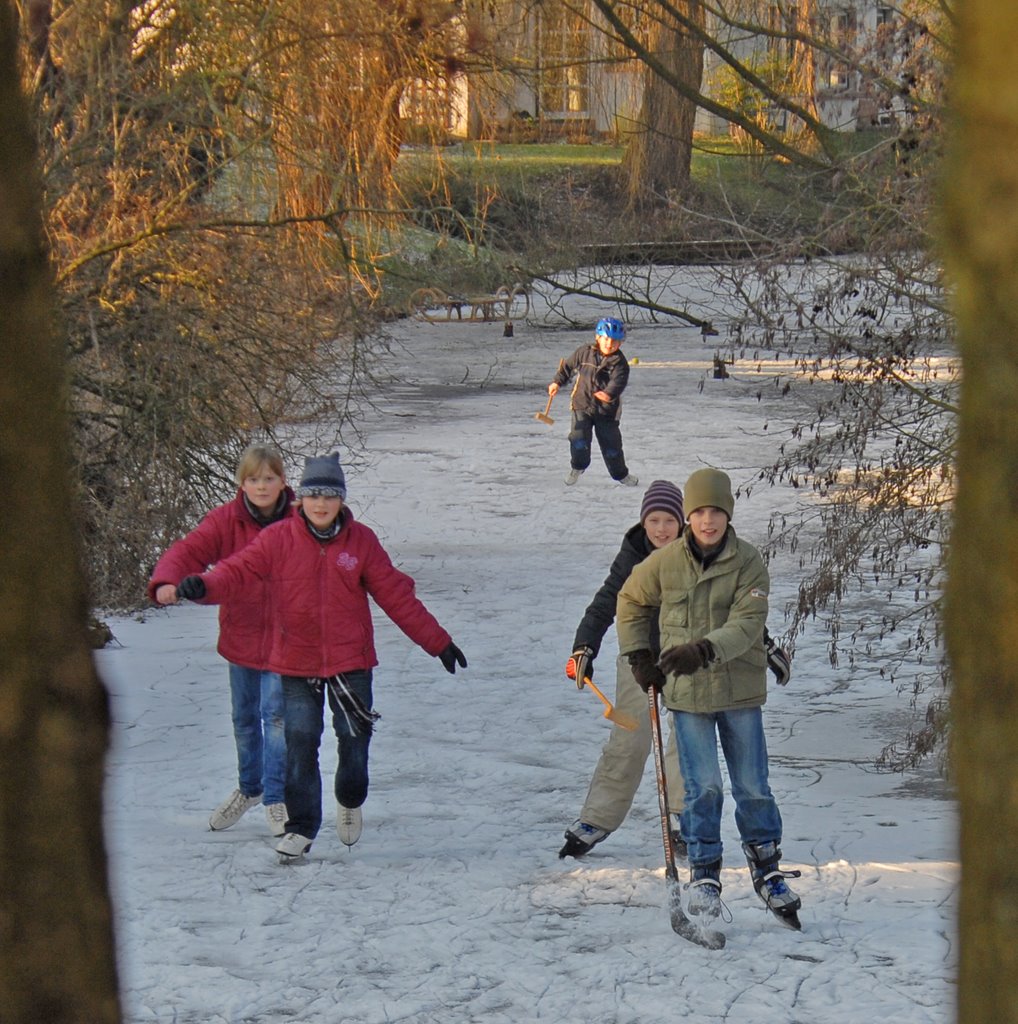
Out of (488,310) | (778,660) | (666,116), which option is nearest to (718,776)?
(778,660)

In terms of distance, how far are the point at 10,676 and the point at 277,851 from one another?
487 centimetres

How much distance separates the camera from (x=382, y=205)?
10.7 m

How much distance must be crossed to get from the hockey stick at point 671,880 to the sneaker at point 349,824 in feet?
3.82

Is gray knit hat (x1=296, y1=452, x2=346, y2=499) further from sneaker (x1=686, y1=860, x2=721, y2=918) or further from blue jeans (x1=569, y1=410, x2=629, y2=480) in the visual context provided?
blue jeans (x1=569, y1=410, x2=629, y2=480)

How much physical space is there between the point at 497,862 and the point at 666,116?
10298 mm

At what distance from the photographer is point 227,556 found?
6.41 metres

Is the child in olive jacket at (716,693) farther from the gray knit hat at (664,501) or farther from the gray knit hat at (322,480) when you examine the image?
the gray knit hat at (322,480)

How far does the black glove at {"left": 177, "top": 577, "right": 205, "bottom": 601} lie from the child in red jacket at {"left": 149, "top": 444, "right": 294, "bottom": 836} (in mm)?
257

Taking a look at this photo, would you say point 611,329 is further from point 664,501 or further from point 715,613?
point 715,613

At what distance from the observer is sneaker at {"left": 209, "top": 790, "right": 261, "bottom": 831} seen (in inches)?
256

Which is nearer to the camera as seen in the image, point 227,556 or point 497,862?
point 497,862

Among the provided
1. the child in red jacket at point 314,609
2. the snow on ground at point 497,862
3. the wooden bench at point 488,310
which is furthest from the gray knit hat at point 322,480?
the wooden bench at point 488,310

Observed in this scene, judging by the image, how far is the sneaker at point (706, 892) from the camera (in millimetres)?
5328

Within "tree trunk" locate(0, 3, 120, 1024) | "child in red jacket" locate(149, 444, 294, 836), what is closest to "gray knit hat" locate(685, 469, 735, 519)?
"child in red jacket" locate(149, 444, 294, 836)
